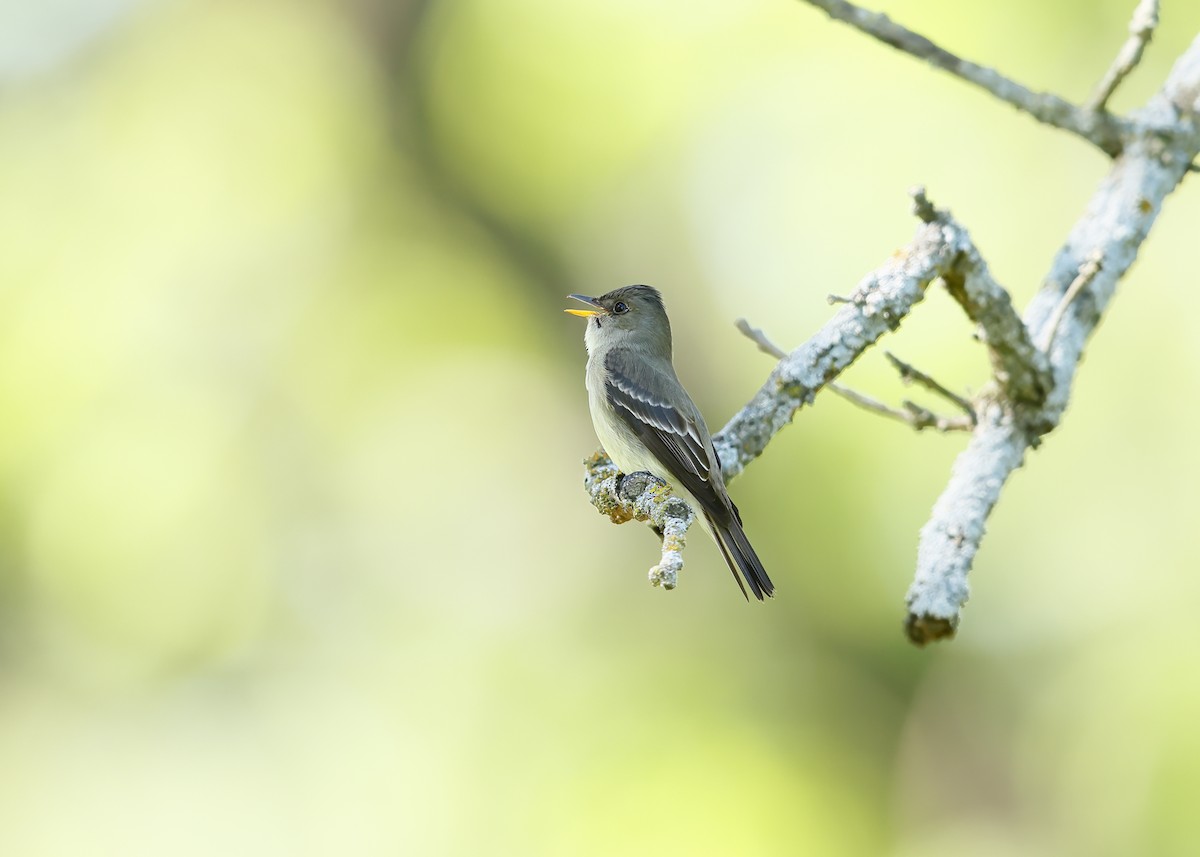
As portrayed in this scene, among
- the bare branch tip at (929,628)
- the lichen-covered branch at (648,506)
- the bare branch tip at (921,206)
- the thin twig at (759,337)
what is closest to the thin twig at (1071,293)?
the bare branch tip at (921,206)

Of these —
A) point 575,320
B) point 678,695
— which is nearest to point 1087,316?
point 678,695

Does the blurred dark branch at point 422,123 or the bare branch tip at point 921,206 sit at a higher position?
the blurred dark branch at point 422,123

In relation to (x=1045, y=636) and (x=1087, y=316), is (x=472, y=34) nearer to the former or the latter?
(x=1045, y=636)

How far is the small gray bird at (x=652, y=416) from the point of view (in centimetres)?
465

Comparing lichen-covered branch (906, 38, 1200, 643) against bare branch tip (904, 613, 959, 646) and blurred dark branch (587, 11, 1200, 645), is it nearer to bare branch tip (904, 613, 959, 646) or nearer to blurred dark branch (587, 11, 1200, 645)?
blurred dark branch (587, 11, 1200, 645)

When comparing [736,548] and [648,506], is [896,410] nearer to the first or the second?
[736,548]

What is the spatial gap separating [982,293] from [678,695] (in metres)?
6.21

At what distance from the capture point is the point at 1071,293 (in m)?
4.21

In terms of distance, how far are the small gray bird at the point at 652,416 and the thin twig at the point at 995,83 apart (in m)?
1.39

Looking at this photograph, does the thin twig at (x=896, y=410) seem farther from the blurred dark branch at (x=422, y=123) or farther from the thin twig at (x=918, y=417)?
the blurred dark branch at (x=422, y=123)

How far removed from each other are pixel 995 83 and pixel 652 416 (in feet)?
7.36

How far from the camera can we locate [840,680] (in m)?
9.96

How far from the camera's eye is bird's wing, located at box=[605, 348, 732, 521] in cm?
460

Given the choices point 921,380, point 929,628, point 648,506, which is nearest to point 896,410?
point 921,380
